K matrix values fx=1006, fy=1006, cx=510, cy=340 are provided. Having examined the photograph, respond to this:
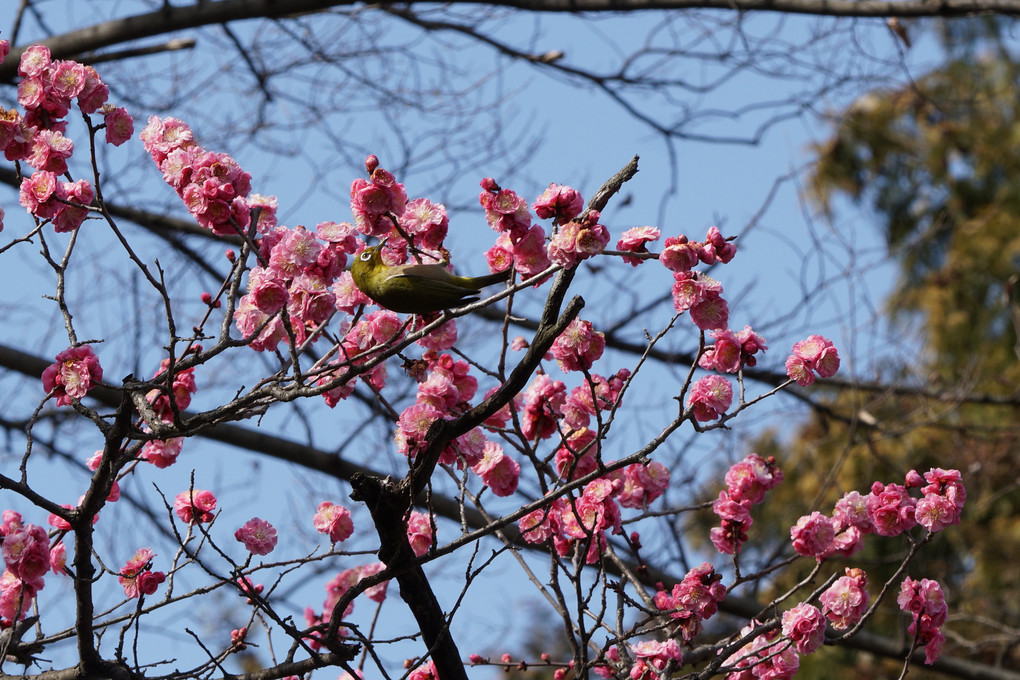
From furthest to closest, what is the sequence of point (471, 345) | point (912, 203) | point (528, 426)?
point (912, 203), point (471, 345), point (528, 426)

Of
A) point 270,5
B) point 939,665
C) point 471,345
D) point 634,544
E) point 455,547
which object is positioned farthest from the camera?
point 471,345

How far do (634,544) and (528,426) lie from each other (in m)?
0.53

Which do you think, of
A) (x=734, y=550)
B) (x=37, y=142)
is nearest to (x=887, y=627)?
(x=734, y=550)

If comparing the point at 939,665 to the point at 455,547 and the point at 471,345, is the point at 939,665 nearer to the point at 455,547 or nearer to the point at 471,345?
the point at 471,345

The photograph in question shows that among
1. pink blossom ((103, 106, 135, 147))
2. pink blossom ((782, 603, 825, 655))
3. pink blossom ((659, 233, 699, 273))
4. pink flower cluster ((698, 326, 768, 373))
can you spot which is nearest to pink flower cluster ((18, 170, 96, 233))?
pink blossom ((103, 106, 135, 147))

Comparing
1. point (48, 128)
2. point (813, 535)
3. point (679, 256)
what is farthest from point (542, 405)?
point (48, 128)

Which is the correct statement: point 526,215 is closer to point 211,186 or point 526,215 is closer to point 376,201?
point 376,201

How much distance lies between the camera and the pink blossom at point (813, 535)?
9.16 ft

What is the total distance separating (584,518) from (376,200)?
103 centimetres

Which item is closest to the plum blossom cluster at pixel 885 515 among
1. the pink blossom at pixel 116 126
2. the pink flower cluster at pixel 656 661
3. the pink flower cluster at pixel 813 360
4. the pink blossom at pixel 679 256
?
the pink flower cluster at pixel 813 360

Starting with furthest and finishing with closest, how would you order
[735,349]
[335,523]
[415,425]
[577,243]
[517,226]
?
1. [335,523]
2. [735,349]
3. [415,425]
4. [517,226]
5. [577,243]

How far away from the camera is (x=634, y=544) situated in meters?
2.91

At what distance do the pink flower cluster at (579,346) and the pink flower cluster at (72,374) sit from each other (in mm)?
1037

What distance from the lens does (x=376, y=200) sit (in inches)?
85.9
